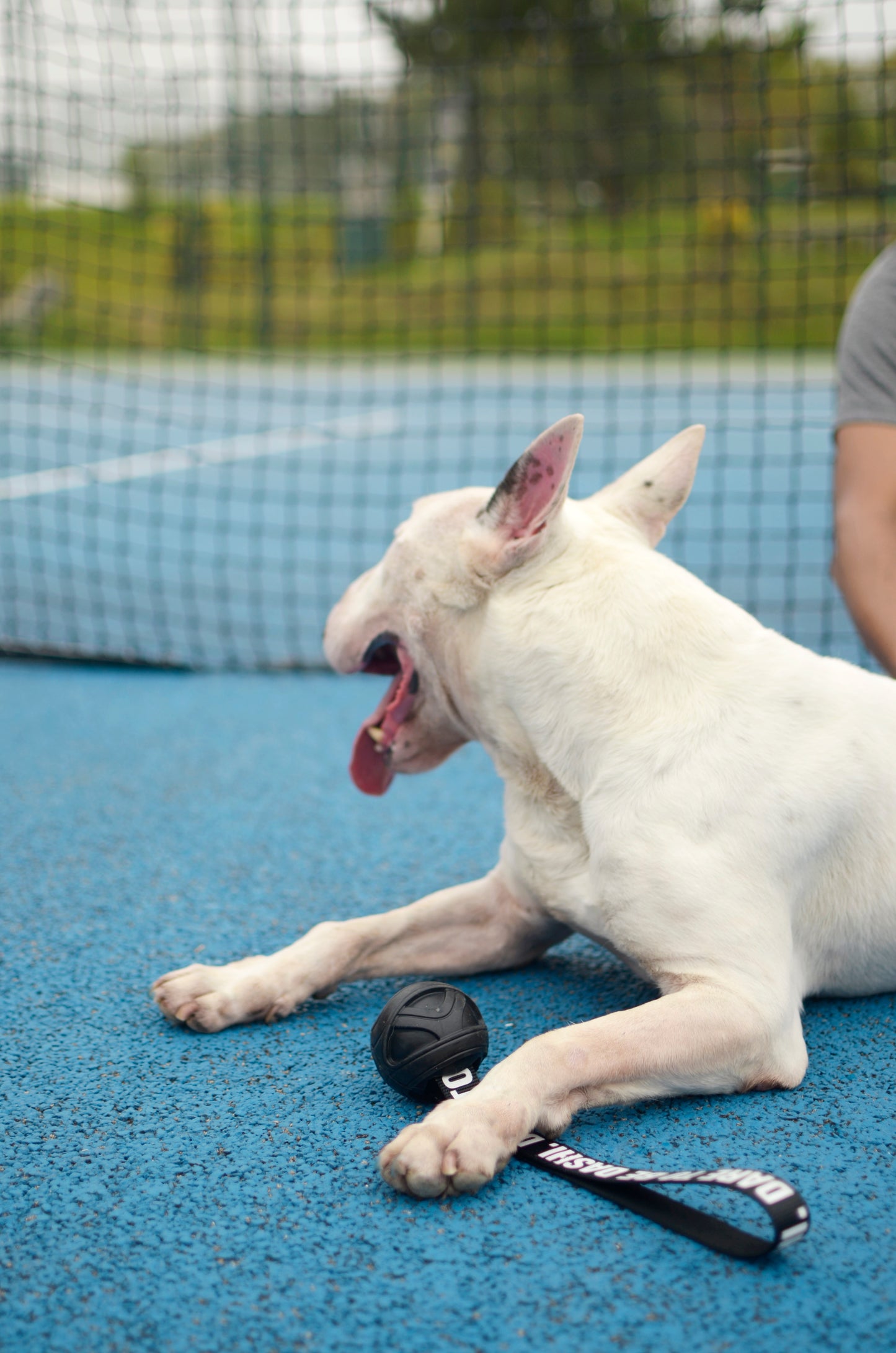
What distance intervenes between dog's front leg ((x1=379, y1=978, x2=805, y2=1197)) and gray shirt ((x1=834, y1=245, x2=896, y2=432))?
203 cm

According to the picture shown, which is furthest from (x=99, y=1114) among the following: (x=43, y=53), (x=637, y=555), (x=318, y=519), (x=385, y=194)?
(x=385, y=194)

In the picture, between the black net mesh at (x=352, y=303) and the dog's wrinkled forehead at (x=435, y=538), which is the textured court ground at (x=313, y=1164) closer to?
the dog's wrinkled forehead at (x=435, y=538)

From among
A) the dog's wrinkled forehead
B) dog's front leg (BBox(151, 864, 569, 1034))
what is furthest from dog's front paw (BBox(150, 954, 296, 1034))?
the dog's wrinkled forehead

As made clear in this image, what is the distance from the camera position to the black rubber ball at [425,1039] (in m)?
1.90

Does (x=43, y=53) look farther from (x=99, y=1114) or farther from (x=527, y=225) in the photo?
(x=527, y=225)

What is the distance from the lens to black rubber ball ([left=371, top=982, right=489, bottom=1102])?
1.90 m

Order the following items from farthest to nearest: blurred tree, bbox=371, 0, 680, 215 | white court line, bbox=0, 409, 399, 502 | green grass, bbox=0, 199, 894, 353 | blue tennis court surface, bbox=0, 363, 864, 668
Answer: green grass, bbox=0, 199, 894, 353, blurred tree, bbox=371, 0, 680, 215, white court line, bbox=0, 409, 399, 502, blue tennis court surface, bbox=0, 363, 864, 668

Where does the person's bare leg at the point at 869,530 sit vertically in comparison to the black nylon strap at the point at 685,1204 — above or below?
above

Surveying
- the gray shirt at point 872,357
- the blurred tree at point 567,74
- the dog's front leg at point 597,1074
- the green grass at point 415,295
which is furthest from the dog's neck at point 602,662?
the green grass at point 415,295

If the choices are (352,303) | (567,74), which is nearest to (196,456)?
(352,303)

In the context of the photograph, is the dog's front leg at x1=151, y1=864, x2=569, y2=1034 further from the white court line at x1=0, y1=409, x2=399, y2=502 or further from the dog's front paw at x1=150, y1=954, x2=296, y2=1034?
the white court line at x1=0, y1=409, x2=399, y2=502

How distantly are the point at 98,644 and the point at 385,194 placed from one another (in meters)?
18.5

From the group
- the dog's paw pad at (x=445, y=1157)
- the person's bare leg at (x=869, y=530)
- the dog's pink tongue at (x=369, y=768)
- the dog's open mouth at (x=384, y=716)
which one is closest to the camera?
the dog's paw pad at (x=445, y=1157)

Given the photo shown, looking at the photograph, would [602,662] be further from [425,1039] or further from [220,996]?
[220,996]
